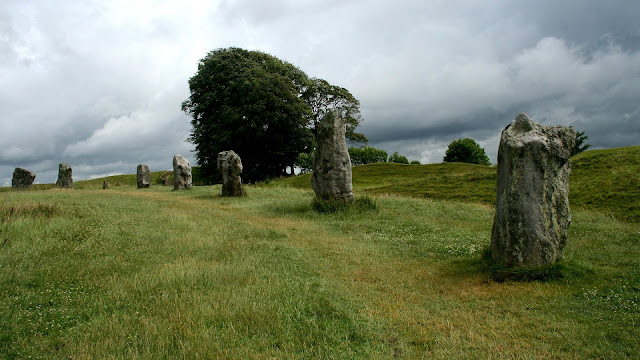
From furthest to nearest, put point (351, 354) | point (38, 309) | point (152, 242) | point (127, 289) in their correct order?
point (152, 242) → point (127, 289) → point (38, 309) → point (351, 354)

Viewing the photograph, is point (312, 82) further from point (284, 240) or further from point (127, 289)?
point (127, 289)

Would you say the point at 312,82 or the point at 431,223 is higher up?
the point at 312,82

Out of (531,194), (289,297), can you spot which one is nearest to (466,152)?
(531,194)

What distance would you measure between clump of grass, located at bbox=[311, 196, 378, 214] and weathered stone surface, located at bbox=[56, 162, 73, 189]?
3178cm

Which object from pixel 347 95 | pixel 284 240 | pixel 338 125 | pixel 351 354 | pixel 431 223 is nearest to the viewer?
pixel 351 354

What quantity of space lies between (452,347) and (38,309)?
6244mm

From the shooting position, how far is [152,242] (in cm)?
1058

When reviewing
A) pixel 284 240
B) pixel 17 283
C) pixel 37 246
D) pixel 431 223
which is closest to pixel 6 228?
pixel 37 246

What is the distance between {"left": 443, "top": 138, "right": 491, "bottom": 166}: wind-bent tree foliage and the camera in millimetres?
77938

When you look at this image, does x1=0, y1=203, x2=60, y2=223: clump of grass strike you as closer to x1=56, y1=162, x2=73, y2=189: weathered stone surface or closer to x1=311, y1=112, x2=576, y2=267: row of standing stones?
x1=311, y1=112, x2=576, y2=267: row of standing stones

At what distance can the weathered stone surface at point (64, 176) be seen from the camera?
37812 mm

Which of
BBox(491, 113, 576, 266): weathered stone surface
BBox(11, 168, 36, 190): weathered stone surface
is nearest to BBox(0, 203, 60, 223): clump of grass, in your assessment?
BBox(491, 113, 576, 266): weathered stone surface

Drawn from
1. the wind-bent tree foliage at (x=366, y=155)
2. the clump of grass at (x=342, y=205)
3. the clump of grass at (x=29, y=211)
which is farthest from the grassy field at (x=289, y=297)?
the wind-bent tree foliage at (x=366, y=155)

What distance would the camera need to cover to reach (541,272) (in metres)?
7.78
